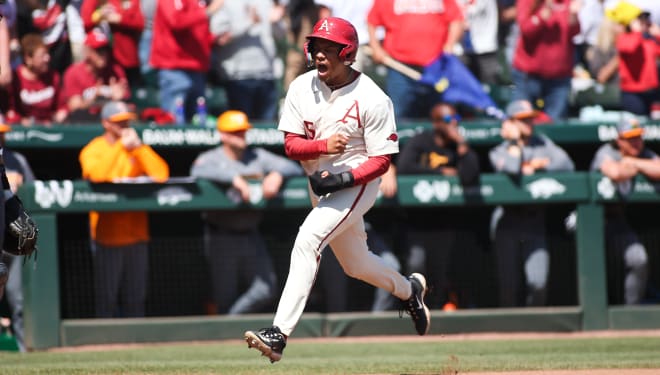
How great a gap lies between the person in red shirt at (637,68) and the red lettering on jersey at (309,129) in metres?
6.33

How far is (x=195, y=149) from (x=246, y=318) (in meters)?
1.84

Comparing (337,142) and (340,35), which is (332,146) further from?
(340,35)

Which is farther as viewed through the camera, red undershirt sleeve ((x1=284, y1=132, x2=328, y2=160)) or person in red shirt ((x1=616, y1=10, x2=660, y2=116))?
person in red shirt ((x1=616, y1=10, x2=660, y2=116))

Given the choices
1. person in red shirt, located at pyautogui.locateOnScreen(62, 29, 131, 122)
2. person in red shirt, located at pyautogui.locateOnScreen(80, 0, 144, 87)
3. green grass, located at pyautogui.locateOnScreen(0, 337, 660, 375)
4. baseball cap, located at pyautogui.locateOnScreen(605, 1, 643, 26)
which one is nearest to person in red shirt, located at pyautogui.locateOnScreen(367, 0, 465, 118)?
baseball cap, located at pyautogui.locateOnScreen(605, 1, 643, 26)

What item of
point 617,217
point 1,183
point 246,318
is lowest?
point 246,318

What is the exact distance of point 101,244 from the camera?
900cm

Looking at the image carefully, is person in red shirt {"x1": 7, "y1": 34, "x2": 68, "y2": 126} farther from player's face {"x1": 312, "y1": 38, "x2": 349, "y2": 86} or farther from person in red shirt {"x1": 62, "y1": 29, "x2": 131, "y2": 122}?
player's face {"x1": 312, "y1": 38, "x2": 349, "y2": 86}

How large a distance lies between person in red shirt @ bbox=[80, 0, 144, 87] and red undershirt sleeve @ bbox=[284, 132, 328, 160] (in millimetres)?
4462

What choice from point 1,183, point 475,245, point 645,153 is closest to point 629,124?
point 645,153

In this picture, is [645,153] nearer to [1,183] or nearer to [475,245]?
[475,245]

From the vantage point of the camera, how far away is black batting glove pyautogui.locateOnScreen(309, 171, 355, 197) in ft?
19.3

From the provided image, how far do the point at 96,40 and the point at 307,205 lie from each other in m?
2.55

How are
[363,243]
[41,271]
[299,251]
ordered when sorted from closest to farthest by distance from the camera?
[299,251]
[363,243]
[41,271]

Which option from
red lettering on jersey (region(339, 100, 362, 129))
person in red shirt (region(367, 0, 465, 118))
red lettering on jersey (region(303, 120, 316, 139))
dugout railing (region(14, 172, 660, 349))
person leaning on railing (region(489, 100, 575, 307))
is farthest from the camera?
person in red shirt (region(367, 0, 465, 118))
